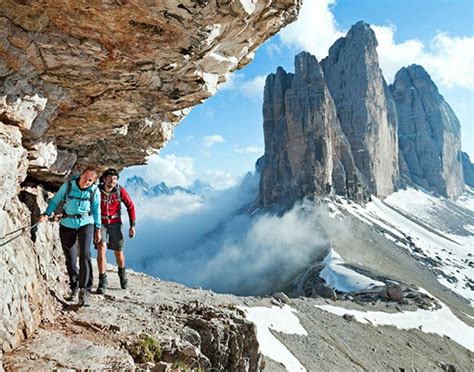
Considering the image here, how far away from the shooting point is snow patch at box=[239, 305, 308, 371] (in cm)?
2760

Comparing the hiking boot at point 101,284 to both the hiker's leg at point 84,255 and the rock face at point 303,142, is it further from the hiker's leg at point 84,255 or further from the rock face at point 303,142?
the rock face at point 303,142

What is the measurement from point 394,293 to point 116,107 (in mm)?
61961

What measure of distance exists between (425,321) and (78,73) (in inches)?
2368

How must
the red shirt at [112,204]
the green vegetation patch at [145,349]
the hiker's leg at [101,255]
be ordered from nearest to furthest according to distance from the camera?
1. the green vegetation patch at [145,349]
2. the hiker's leg at [101,255]
3. the red shirt at [112,204]

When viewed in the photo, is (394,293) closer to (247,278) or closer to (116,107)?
(247,278)

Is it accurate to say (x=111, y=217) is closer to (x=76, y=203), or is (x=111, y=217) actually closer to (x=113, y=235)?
A: (x=113, y=235)

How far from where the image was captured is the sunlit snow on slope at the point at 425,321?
4841 cm

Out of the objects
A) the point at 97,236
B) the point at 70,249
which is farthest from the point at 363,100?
the point at 70,249

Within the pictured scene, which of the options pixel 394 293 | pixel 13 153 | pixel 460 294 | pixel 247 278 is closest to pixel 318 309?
pixel 394 293

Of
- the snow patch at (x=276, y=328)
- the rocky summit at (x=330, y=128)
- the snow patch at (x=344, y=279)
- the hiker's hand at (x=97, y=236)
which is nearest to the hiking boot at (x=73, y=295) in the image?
the hiker's hand at (x=97, y=236)

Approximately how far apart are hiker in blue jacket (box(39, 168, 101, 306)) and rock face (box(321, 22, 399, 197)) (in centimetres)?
17570

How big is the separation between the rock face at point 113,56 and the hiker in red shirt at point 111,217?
223cm

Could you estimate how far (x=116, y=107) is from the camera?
11.3 meters

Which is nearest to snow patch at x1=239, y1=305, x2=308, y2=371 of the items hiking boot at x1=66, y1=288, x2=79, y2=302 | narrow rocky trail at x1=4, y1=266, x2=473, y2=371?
narrow rocky trail at x1=4, y1=266, x2=473, y2=371
